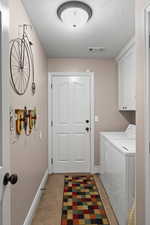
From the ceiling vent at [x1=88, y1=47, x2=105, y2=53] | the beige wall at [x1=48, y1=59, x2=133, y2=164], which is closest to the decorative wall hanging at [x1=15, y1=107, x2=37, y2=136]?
the ceiling vent at [x1=88, y1=47, x2=105, y2=53]

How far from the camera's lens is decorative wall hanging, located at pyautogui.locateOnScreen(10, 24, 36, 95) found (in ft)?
5.05

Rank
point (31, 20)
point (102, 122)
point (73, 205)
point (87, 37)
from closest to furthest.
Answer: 1. point (31, 20)
2. point (73, 205)
3. point (87, 37)
4. point (102, 122)

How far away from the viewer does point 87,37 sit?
2.68m

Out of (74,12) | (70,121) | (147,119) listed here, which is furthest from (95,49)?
(147,119)

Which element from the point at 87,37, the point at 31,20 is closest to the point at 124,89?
the point at 87,37

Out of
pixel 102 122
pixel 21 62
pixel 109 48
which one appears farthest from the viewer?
pixel 102 122

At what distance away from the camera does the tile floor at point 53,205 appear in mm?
2127

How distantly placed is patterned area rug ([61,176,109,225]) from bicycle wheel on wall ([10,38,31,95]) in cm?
169

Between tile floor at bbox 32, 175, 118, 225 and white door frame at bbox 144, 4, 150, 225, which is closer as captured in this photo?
white door frame at bbox 144, 4, 150, 225

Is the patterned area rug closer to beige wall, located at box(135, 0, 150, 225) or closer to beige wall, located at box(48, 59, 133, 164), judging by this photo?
beige wall, located at box(48, 59, 133, 164)

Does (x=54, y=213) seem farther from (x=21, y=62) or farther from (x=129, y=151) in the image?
(x=21, y=62)

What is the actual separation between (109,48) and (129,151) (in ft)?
6.79

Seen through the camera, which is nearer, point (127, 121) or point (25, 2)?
point (25, 2)

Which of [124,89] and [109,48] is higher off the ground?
[109,48]
